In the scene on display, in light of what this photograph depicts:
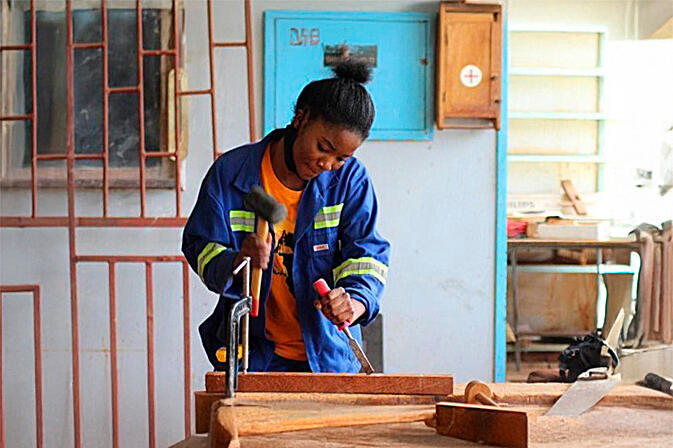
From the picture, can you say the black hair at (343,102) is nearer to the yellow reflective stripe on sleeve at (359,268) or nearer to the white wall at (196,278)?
the yellow reflective stripe on sleeve at (359,268)

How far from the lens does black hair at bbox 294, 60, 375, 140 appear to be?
6.98 feet

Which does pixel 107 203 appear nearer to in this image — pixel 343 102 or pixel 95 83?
pixel 95 83

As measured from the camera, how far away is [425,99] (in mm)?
3840

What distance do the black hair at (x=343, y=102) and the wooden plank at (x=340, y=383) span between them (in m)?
0.62

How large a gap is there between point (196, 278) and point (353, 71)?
1.81 m

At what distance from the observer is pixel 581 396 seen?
72.6 inches

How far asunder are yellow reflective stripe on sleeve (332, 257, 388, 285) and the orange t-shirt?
126 millimetres

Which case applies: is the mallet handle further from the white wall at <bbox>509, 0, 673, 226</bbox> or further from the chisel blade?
the white wall at <bbox>509, 0, 673, 226</bbox>

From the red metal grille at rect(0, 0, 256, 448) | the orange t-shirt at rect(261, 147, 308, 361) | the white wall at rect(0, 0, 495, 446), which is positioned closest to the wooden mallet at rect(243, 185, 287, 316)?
the orange t-shirt at rect(261, 147, 308, 361)

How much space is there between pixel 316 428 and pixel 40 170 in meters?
2.47

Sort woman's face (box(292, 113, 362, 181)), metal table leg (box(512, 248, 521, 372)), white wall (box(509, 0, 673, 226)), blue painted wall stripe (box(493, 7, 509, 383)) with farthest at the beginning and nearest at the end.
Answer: white wall (box(509, 0, 673, 226)) → metal table leg (box(512, 248, 521, 372)) → blue painted wall stripe (box(493, 7, 509, 383)) → woman's face (box(292, 113, 362, 181))

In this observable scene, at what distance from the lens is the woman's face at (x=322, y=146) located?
2111 mm

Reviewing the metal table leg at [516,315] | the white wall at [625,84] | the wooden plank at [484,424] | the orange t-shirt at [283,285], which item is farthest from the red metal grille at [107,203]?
the white wall at [625,84]

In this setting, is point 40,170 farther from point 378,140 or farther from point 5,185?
point 378,140
